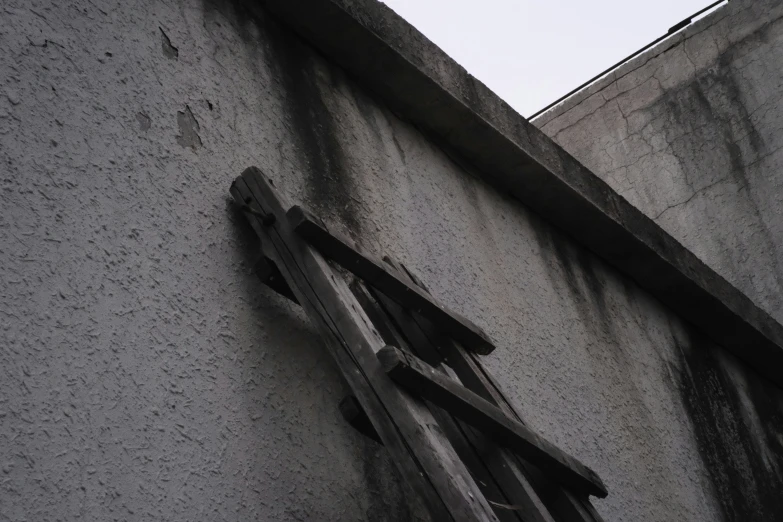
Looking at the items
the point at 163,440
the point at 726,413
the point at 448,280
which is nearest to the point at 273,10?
the point at 448,280

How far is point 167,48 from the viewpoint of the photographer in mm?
2201

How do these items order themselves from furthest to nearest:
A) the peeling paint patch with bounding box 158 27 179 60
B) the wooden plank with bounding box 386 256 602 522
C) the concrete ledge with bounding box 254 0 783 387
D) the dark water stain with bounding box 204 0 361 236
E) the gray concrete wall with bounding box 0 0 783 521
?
the concrete ledge with bounding box 254 0 783 387
the dark water stain with bounding box 204 0 361 236
the peeling paint patch with bounding box 158 27 179 60
the wooden plank with bounding box 386 256 602 522
the gray concrete wall with bounding box 0 0 783 521

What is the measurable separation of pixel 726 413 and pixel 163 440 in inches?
117

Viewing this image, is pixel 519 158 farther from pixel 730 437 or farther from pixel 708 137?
pixel 708 137

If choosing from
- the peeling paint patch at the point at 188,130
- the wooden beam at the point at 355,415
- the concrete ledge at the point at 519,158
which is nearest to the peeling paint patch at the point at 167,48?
the peeling paint patch at the point at 188,130

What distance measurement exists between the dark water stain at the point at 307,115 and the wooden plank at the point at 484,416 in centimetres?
72

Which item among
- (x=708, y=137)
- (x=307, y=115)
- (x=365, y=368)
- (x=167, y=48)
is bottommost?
(x=365, y=368)

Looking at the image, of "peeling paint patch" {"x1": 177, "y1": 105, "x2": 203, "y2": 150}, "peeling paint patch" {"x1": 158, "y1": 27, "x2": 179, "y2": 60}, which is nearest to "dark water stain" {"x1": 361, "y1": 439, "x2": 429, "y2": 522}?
"peeling paint patch" {"x1": 177, "y1": 105, "x2": 203, "y2": 150}

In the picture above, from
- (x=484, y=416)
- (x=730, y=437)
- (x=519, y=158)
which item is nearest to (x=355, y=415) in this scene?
(x=484, y=416)

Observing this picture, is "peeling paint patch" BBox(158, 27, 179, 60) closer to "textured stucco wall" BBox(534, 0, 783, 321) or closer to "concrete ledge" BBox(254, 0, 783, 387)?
"concrete ledge" BBox(254, 0, 783, 387)

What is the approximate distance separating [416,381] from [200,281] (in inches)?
21.5

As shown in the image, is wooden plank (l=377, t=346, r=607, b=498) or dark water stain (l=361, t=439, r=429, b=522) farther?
dark water stain (l=361, t=439, r=429, b=522)

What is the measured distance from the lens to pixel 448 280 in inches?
108

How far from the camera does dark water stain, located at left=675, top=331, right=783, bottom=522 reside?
3.53 meters
